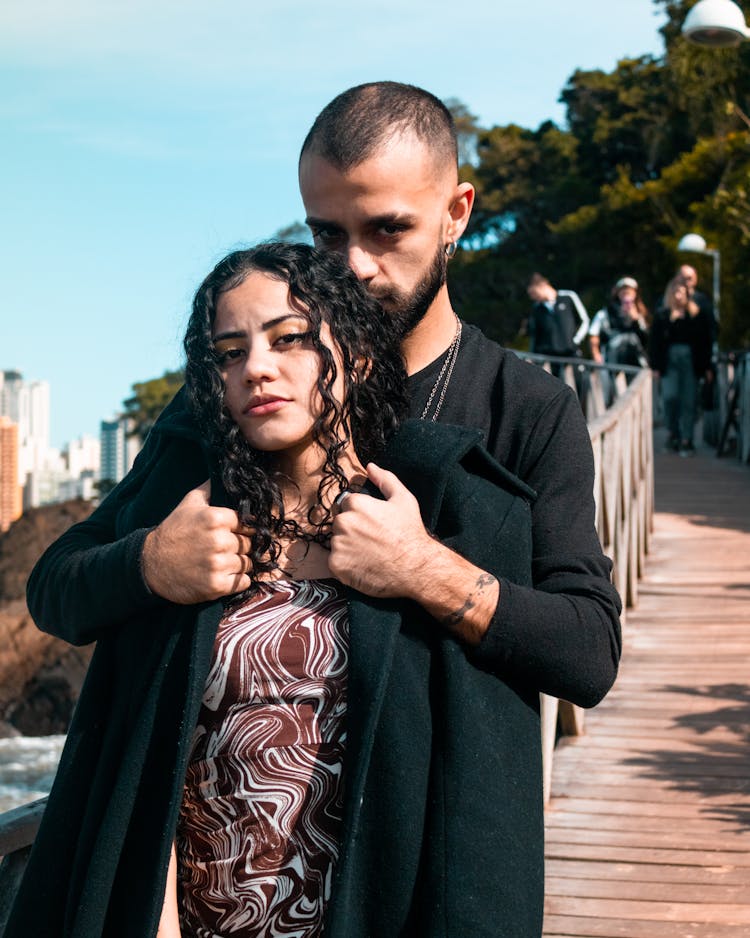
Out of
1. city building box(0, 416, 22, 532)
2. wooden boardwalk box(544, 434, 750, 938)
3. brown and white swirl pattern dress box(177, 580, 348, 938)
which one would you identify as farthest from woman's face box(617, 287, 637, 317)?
city building box(0, 416, 22, 532)

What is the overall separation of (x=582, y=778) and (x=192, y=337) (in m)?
3.40

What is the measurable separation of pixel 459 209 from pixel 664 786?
3.05 meters

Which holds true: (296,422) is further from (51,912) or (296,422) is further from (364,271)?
(51,912)

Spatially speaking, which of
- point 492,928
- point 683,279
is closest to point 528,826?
point 492,928

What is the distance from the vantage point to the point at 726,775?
4961 millimetres

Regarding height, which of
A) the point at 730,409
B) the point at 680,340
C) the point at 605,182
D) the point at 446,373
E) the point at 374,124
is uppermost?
the point at 605,182

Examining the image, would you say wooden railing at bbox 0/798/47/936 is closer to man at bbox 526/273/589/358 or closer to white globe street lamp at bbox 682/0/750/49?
white globe street lamp at bbox 682/0/750/49

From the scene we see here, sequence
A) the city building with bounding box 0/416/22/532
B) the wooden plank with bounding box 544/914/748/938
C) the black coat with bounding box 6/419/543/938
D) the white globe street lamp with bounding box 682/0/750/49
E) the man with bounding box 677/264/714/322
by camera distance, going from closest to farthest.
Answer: the black coat with bounding box 6/419/543/938 → the wooden plank with bounding box 544/914/748/938 → the white globe street lamp with bounding box 682/0/750/49 → the man with bounding box 677/264/714/322 → the city building with bounding box 0/416/22/532

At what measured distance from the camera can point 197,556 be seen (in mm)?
1840

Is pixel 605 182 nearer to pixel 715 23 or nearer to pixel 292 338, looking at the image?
pixel 715 23

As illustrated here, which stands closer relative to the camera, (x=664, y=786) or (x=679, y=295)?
(x=664, y=786)

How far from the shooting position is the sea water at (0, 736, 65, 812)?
2302 centimetres

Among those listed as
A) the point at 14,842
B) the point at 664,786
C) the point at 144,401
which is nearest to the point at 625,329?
the point at 664,786

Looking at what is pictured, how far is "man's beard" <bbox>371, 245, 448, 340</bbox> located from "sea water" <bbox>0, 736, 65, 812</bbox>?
21554 mm
